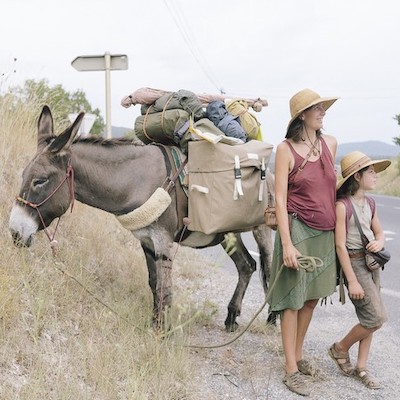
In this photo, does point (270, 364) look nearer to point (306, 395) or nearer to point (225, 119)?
point (306, 395)

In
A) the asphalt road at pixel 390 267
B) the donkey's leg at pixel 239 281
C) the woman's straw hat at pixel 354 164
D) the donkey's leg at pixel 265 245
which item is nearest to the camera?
the woman's straw hat at pixel 354 164

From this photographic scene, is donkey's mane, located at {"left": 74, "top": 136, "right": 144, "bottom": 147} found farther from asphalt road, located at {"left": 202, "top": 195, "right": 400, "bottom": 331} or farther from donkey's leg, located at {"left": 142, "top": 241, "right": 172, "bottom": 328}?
asphalt road, located at {"left": 202, "top": 195, "right": 400, "bottom": 331}

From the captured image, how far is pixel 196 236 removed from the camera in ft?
15.2

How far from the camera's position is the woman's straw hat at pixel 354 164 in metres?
4.01

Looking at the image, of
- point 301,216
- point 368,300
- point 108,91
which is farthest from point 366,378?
point 108,91

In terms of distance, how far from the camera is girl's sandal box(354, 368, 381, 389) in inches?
159

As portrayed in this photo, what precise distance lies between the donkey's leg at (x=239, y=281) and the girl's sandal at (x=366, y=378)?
4.32 ft

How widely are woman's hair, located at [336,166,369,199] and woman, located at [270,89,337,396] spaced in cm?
19

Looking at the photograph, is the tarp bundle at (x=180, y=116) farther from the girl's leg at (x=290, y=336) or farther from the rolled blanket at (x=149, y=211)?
the girl's leg at (x=290, y=336)

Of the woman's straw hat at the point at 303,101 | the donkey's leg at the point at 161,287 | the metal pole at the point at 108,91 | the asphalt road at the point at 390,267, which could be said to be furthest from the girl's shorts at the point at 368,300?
the metal pole at the point at 108,91

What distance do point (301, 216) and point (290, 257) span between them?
0.30 m

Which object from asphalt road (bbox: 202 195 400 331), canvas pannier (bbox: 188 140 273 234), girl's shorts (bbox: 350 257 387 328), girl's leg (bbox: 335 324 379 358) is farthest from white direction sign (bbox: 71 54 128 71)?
girl's leg (bbox: 335 324 379 358)

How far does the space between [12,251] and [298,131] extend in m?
2.41

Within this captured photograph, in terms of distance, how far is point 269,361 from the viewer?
4.46 m
